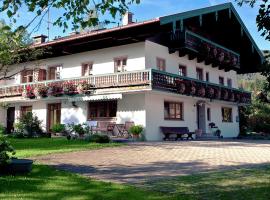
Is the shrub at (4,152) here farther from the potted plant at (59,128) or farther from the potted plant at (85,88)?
the potted plant at (59,128)

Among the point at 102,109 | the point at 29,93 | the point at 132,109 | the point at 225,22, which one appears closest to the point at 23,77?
the point at 29,93

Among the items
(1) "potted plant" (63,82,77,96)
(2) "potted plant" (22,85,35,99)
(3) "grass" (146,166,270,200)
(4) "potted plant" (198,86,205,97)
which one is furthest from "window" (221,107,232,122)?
(3) "grass" (146,166,270,200)

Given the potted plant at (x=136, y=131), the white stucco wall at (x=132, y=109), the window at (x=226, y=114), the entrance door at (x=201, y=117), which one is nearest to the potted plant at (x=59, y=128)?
the white stucco wall at (x=132, y=109)

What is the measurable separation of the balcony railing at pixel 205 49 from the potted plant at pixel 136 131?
6.48 m

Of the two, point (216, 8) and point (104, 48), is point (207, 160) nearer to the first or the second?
point (104, 48)

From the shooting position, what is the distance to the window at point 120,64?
24.9 m

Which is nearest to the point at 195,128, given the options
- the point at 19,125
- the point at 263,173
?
the point at 19,125

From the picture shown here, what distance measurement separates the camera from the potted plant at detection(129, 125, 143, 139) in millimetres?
22500

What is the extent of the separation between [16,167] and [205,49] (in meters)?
20.8

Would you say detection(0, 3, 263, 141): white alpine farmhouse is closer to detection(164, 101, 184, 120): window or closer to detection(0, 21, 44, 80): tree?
detection(164, 101, 184, 120): window

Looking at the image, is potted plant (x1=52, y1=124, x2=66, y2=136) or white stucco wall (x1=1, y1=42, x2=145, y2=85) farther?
potted plant (x1=52, y1=124, x2=66, y2=136)

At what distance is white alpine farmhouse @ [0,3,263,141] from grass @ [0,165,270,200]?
13.0m

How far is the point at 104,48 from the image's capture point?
25766 mm

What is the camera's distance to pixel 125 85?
2259cm
